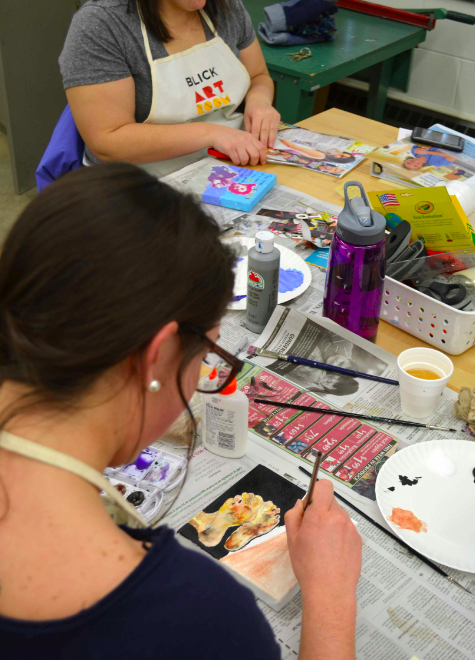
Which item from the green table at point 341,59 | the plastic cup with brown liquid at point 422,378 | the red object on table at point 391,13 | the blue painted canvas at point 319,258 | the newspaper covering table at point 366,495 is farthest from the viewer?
the red object on table at point 391,13

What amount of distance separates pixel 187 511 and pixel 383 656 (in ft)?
0.93

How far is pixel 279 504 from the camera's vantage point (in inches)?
30.4

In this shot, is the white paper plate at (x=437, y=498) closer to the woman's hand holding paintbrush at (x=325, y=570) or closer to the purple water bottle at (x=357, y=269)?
the woman's hand holding paintbrush at (x=325, y=570)

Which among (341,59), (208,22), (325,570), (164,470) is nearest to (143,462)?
(164,470)

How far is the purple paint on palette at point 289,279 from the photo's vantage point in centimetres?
116

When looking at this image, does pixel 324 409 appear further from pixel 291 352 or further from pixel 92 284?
pixel 92 284

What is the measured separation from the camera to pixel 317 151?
165 centimetres

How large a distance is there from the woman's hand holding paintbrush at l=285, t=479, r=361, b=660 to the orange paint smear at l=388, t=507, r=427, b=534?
0.08m

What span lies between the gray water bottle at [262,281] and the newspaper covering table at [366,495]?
2 cm

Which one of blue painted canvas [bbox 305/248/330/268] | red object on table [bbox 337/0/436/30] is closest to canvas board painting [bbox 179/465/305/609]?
blue painted canvas [bbox 305/248/330/268]

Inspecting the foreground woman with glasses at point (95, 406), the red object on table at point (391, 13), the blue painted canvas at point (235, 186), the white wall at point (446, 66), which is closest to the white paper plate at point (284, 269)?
the blue painted canvas at point (235, 186)

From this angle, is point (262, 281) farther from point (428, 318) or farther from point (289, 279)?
point (428, 318)

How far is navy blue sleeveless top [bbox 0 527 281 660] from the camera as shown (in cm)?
43

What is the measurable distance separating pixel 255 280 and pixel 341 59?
1.66 meters
